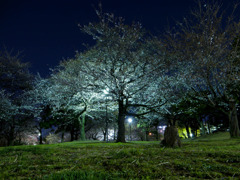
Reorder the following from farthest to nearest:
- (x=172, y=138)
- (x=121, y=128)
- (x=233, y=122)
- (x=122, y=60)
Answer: (x=233, y=122) → (x=121, y=128) → (x=122, y=60) → (x=172, y=138)

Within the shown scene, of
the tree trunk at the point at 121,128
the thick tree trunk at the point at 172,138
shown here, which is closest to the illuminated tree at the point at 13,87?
the tree trunk at the point at 121,128

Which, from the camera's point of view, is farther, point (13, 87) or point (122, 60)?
point (13, 87)

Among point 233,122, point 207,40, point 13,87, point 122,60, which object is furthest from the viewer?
point 13,87

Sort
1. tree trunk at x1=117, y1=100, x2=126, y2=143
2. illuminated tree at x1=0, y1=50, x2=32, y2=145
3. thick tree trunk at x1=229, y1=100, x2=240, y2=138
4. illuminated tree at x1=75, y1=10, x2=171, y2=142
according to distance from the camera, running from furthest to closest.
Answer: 1. illuminated tree at x1=0, y1=50, x2=32, y2=145
2. thick tree trunk at x1=229, y1=100, x2=240, y2=138
3. tree trunk at x1=117, y1=100, x2=126, y2=143
4. illuminated tree at x1=75, y1=10, x2=171, y2=142

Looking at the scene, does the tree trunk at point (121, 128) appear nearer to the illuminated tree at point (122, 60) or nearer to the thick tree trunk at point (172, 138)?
the illuminated tree at point (122, 60)

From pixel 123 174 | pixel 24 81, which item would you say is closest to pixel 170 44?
pixel 123 174

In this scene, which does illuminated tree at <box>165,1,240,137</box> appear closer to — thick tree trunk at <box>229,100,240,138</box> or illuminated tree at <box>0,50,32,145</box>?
thick tree trunk at <box>229,100,240,138</box>

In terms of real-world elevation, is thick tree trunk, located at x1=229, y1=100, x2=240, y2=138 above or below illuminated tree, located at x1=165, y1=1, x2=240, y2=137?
below

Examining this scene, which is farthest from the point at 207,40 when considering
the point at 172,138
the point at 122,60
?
the point at 172,138

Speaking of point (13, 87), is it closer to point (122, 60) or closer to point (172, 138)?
point (122, 60)

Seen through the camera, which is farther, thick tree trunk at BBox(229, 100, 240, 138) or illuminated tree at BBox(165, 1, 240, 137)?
thick tree trunk at BBox(229, 100, 240, 138)

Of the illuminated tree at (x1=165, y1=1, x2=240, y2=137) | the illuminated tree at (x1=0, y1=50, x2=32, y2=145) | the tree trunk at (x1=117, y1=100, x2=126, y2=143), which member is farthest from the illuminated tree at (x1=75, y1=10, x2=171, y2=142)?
the illuminated tree at (x1=0, y1=50, x2=32, y2=145)

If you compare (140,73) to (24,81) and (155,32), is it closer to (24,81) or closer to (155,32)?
(155,32)

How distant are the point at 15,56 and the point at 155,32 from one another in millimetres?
20240
